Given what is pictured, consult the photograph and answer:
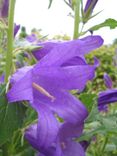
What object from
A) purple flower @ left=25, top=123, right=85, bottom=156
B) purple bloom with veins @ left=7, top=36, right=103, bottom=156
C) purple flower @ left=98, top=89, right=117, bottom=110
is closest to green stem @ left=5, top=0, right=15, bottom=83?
purple bloom with veins @ left=7, top=36, right=103, bottom=156

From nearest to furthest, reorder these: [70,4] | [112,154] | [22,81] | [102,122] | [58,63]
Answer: [22,81] → [58,63] → [102,122] → [70,4] → [112,154]

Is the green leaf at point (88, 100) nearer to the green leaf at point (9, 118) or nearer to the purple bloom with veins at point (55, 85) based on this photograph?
the purple bloom with veins at point (55, 85)

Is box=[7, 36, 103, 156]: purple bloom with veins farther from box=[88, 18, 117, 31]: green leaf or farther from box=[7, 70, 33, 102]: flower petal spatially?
box=[88, 18, 117, 31]: green leaf

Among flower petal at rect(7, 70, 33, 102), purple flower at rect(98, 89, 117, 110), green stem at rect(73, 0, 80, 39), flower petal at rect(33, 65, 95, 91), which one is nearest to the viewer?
flower petal at rect(7, 70, 33, 102)

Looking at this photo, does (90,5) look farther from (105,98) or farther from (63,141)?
(63,141)

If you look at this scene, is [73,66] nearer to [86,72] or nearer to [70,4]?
[86,72]

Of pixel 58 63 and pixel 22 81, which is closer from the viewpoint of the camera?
pixel 22 81

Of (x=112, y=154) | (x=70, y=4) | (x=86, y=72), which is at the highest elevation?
(x=70, y=4)

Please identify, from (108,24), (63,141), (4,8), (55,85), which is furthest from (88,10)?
(63,141)

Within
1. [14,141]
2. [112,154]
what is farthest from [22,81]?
[112,154]
